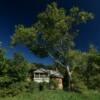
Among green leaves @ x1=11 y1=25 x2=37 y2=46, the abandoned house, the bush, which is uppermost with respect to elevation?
green leaves @ x1=11 y1=25 x2=37 y2=46

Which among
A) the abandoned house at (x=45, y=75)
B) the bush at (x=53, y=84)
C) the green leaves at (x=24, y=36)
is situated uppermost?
the green leaves at (x=24, y=36)

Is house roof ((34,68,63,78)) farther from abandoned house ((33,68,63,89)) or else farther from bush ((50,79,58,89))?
bush ((50,79,58,89))

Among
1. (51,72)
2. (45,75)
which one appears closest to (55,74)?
(51,72)

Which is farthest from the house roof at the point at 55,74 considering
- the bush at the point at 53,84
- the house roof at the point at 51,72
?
the bush at the point at 53,84

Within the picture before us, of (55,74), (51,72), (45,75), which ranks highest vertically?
(51,72)

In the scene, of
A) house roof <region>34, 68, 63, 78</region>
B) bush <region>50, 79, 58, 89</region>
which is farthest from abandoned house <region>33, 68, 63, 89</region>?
bush <region>50, 79, 58, 89</region>

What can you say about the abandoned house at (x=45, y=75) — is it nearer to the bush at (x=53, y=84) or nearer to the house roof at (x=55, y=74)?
the house roof at (x=55, y=74)

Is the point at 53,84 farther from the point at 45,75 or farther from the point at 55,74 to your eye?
the point at 55,74

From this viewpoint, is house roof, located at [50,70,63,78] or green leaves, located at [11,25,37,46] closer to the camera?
green leaves, located at [11,25,37,46]

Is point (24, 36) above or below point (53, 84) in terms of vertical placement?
above

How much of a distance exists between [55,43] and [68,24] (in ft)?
13.0

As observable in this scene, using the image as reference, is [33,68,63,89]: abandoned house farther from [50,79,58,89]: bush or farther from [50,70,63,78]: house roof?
[50,79,58,89]: bush

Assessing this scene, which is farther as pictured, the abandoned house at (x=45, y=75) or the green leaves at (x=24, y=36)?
the abandoned house at (x=45, y=75)

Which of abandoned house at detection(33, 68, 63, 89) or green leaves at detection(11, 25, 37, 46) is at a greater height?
green leaves at detection(11, 25, 37, 46)
